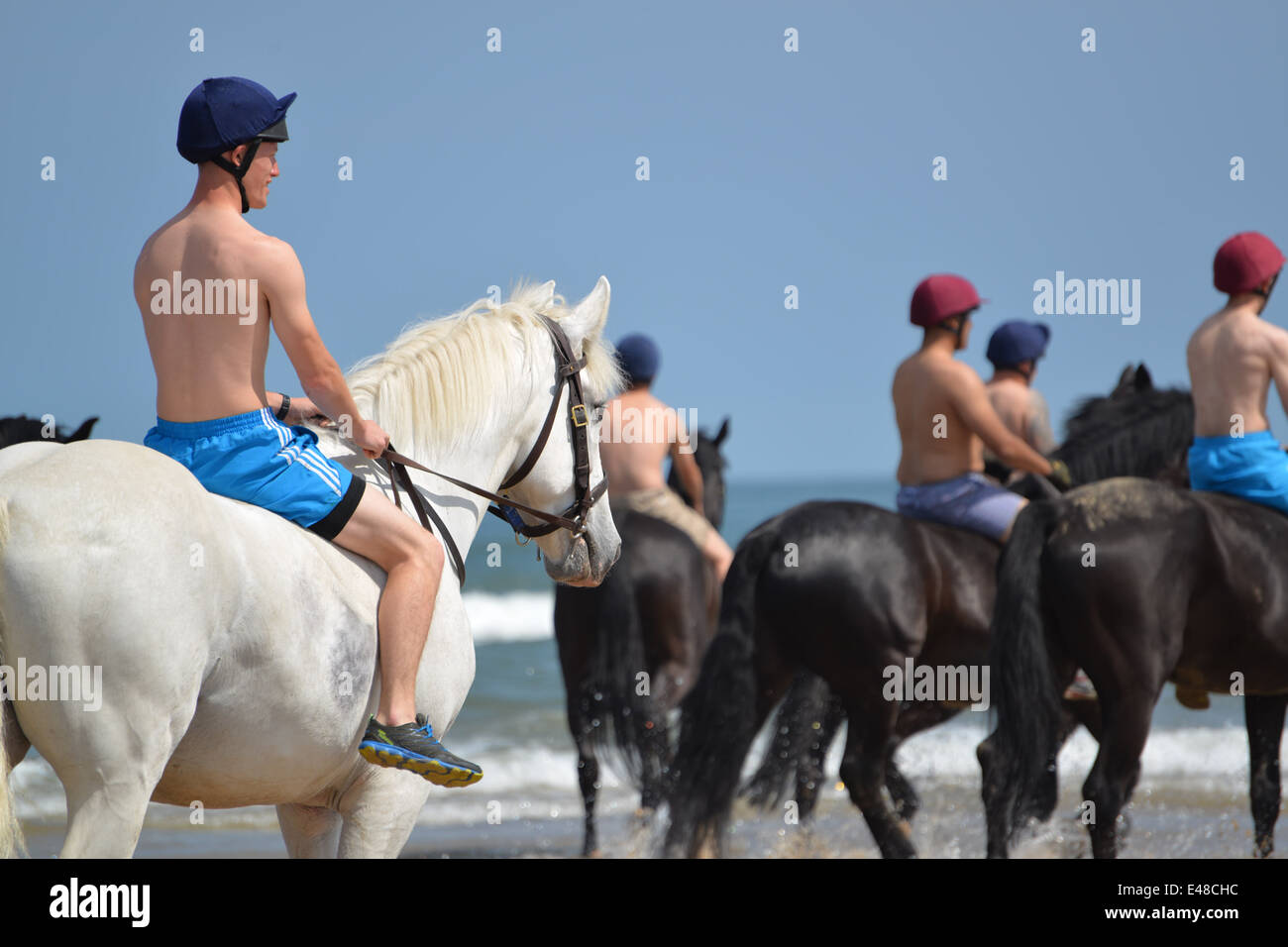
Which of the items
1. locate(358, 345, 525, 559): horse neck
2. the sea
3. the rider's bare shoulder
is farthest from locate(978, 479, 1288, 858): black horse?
the rider's bare shoulder

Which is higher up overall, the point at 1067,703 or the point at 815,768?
the point at 1067,703

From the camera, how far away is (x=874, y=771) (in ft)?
19.6

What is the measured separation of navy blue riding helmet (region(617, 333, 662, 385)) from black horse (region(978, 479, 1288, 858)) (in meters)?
2.77

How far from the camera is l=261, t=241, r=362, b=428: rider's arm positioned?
2896 mm

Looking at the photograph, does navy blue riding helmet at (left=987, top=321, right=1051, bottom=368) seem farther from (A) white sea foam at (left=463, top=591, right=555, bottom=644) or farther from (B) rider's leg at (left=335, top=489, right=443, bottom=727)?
(A) white sea foam at (left=463, top=591, right=555, bottom=644)

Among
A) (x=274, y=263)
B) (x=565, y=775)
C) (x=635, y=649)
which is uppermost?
(x=274, y=263)

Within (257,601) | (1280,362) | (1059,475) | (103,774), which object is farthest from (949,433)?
(103,774)

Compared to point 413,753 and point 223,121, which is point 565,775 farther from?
point 223,121

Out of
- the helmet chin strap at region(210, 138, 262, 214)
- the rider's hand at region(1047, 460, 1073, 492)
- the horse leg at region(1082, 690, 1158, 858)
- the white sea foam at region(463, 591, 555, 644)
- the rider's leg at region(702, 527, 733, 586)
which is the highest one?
the helmet chin strap at region(210, 138, 262, 214)

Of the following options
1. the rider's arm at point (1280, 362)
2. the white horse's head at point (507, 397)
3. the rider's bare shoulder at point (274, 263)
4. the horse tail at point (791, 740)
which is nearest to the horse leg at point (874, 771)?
the horse tail at point (791, 740)

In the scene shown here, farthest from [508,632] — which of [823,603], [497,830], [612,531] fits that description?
[612,531]

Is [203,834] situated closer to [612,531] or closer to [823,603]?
[823,603]

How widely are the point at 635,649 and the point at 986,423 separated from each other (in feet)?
7.67
